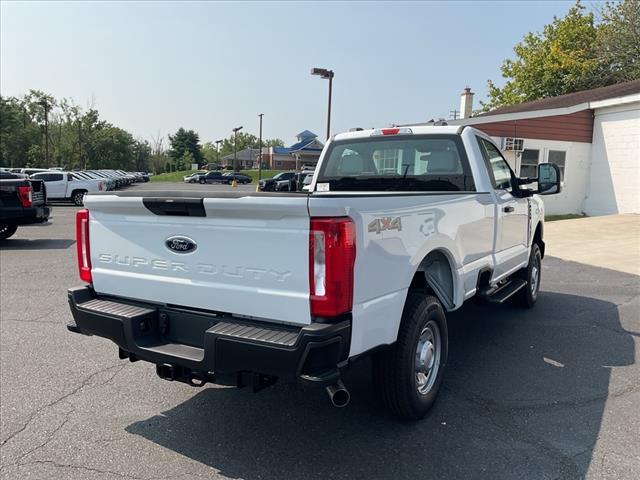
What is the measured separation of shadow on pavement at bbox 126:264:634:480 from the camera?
9.70 feet

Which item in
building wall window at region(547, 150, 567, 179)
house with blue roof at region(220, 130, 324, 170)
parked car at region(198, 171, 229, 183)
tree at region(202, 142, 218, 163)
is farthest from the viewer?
tree at region(202, 142, 218, 163)

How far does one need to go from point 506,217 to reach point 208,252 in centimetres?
316

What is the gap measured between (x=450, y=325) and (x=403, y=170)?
183cm

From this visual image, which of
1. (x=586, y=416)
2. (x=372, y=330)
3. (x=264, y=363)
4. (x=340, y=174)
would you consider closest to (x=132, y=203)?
(x=264, y=363)

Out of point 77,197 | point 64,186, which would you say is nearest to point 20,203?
point 77,197

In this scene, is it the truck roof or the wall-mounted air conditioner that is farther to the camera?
the wall-mounted air conditioner

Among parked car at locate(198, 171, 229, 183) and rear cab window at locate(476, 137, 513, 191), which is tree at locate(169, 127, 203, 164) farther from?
rear cab window at locate(476, 137, 513, 191)

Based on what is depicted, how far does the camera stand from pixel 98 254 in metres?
3.43

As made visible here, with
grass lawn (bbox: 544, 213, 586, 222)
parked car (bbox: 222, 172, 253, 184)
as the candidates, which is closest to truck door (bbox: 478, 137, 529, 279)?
grass lawn (bbox: 544, 213, 586, 222)

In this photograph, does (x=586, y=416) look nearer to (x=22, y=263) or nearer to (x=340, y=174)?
(x=340, y=174)

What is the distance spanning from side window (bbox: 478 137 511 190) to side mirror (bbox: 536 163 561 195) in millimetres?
311

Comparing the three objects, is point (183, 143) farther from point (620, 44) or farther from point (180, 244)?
point (180, 244)

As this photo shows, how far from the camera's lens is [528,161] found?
1712 centimetres

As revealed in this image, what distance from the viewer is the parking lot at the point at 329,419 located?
2957mm
